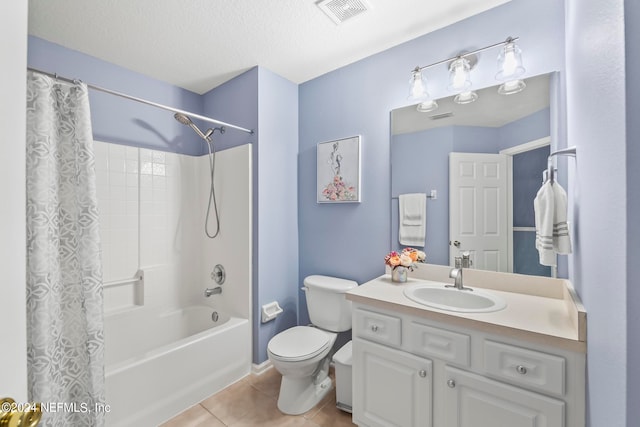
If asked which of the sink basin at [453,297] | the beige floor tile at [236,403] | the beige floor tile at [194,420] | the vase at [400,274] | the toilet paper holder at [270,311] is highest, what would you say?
the vase at [400,274]

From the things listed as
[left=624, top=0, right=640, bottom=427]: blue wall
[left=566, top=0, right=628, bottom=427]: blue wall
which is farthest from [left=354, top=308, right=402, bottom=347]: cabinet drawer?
[left=624, top=0, right=640, bottom=427]: blue wall

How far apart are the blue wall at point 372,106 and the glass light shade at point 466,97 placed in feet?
0.23

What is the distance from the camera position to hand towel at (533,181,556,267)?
3.93 ft

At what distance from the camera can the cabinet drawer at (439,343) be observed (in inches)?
47.2

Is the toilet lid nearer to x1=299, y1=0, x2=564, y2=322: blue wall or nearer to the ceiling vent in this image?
x1=299, y1=0, x2=564, y2=322: blue wall

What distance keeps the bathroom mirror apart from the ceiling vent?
26.1 inches

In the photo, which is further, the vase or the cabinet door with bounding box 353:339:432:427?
the vase

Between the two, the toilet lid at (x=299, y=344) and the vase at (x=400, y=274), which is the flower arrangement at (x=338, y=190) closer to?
the vase at (x=400, y=274)

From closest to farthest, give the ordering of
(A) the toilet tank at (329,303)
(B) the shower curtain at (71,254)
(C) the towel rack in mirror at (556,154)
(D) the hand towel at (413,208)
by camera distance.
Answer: (C) the towel rack in mirror at (556,154)
(B) the shower curtain at (71,254)
(D) the hand towel at (413,208)
(A) the toilet tank at (329,303)

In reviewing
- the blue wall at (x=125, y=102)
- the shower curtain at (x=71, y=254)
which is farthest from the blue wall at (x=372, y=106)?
the shower curtain at (x=71, y=254)

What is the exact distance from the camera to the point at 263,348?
2.23m

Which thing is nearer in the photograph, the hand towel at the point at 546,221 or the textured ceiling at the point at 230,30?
the hand towel at the point at 546,221

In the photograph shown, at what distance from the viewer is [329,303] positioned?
205 cm

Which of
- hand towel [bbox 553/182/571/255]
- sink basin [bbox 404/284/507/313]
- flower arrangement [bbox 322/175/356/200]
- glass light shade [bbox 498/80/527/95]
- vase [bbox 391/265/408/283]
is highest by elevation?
glass light shade [bbox 498/80/527/95]
